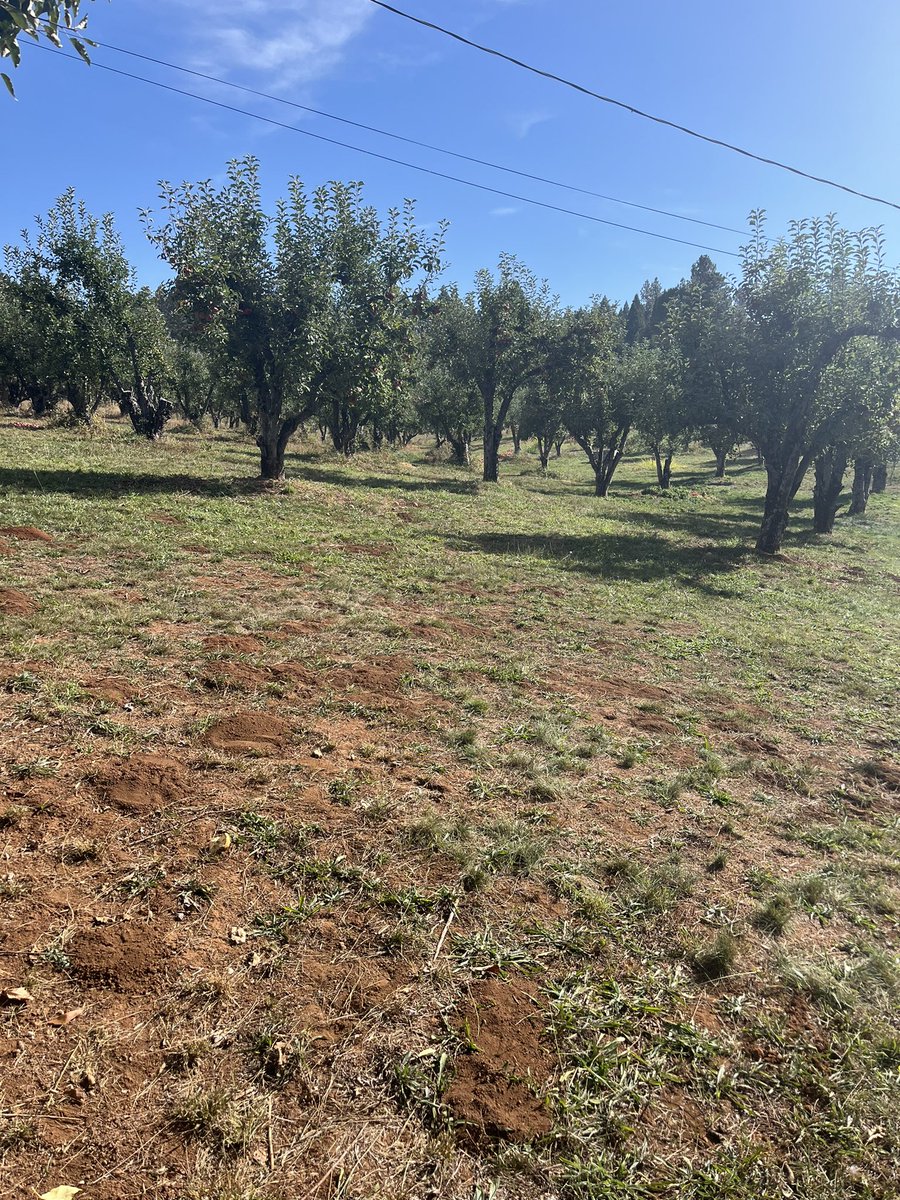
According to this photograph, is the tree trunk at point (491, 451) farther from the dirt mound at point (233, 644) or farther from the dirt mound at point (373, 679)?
the dirt mound at point (233, 644)

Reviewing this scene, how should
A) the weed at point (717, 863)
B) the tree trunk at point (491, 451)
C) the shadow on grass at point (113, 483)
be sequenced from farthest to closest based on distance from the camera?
the tree trunk at point (491, 451) → the shadow on grass at point (113, 483) → the weed at point (717, 863)

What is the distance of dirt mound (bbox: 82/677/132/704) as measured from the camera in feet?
18.0

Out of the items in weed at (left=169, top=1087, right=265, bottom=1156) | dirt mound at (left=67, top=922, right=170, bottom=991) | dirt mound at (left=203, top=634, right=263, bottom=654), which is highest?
dirt mound at (left=203, top=634, right=263, bottom=654)

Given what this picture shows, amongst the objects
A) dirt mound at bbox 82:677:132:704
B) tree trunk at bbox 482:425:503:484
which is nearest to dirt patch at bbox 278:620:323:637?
dirt mound at bbox 82:677:132:704

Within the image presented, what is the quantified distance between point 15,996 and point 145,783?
169 cm

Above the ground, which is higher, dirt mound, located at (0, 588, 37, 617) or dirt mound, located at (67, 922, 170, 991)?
dirt mound, located at (0, 588, 37, 617)

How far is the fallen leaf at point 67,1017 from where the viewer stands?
9.07ft

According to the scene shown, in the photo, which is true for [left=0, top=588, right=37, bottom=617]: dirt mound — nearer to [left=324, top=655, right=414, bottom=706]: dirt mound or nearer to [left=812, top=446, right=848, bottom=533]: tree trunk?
[left=324, top=655, right=414, bottom=706]: dirt mound

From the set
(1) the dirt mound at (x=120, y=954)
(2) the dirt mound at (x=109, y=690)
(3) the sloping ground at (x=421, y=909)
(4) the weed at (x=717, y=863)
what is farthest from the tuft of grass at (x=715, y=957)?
(2) the dirt mound at (x=109, y=690)

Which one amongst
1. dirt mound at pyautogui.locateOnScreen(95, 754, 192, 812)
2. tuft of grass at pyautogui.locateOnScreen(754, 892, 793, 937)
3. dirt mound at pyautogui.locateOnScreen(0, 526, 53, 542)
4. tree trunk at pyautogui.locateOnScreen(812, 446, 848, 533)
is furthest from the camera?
tree trunk at pyautogui.locateOnScreen(812, 446, 848, 533)

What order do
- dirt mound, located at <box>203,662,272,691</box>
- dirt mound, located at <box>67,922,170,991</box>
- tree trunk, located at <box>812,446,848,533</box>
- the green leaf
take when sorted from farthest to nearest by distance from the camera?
tree trunk, located at <box>812,446,848,533</box> → dirt mound, located at <box>203,662,272,691</box> → the green leaf → dirt mound, located at <box>67,922,170,991</box>

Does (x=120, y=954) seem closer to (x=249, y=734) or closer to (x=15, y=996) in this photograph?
(x=15, y=996)

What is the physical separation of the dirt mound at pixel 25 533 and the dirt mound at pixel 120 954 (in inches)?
352

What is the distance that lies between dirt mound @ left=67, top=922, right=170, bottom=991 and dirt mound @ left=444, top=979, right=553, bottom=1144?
1595mm
